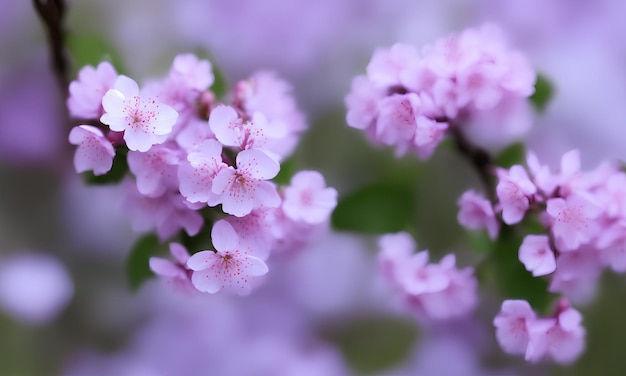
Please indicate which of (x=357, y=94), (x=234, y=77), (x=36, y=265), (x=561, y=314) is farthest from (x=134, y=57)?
(x=561, y=314)

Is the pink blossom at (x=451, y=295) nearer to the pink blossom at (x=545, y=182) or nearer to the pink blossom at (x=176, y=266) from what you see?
the pink blossom at (x=545, y=182)

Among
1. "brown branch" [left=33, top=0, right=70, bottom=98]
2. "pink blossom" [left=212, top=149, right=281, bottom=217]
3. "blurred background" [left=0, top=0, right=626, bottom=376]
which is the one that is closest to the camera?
"pink blossom" [left=212, top=149, right=281, bottom=217]

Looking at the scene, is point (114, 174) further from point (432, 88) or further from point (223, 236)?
point (432, 88)

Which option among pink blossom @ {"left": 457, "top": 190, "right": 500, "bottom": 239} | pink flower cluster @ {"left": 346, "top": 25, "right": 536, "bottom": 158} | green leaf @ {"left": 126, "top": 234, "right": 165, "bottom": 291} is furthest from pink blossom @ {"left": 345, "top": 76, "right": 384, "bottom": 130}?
green leaf @ {"left": 126, "top": 234, "right": 165, "bottom": 291}

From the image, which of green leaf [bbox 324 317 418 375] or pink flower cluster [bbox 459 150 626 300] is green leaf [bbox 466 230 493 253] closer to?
pink flower cluster [bbox 459 150 626 300]

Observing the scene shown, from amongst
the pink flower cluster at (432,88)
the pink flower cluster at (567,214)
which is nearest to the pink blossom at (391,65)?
the pink flower cluster at (432,88)

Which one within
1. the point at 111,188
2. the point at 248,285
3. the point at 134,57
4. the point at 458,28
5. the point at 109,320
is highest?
the point at 458,28

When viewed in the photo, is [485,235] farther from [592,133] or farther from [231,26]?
[231,26]

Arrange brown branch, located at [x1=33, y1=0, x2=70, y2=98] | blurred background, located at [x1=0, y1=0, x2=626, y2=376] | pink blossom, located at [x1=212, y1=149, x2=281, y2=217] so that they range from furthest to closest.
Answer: blurred background, located at [x1=0, y1=0, x2=626, y2=376] → brown branch, located at [x1=33, y1=0, x2=70, y2=98] → pink blossom, located at [x1=212, y1=149, x2=281, y2=217]
